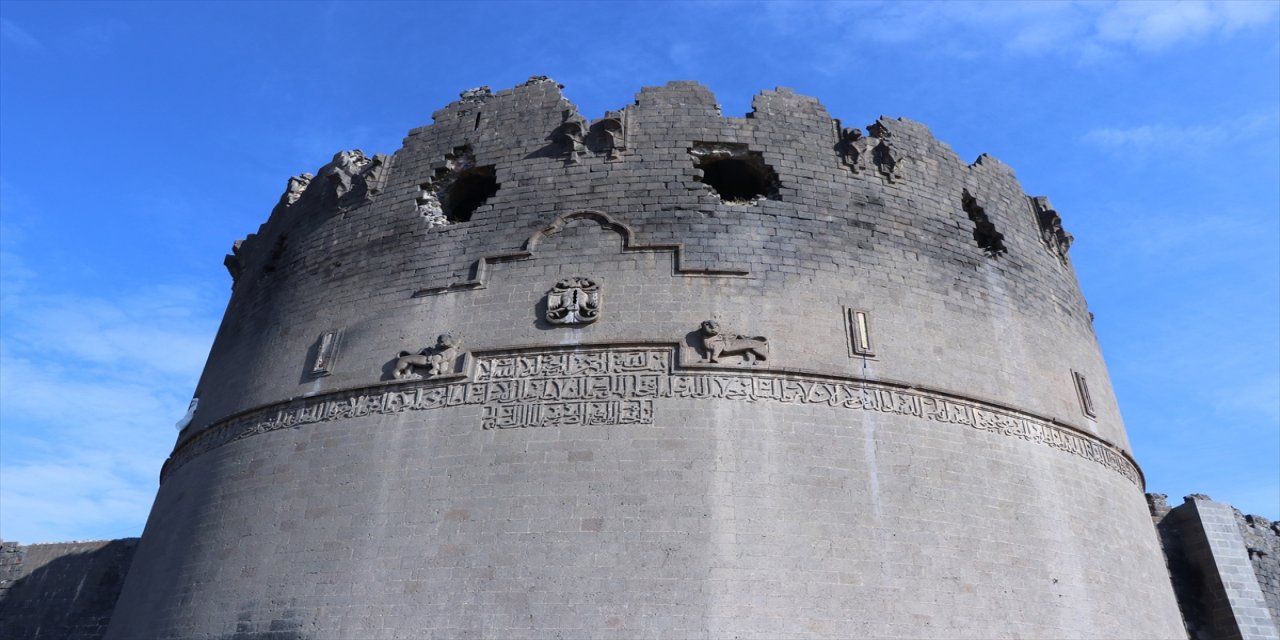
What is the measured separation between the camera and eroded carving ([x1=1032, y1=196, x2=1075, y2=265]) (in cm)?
1102

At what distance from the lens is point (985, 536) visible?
7469 mm

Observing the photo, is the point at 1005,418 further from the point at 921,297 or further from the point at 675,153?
the point at 675,153

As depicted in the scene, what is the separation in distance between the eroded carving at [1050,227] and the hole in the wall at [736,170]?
388 cm

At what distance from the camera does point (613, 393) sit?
7883 millimetres

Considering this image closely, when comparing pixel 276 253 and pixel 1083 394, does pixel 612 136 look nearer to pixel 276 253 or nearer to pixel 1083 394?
pixel 276 253

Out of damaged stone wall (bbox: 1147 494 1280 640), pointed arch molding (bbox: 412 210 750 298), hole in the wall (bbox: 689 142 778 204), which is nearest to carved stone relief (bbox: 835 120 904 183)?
hole in the wall (bbox: 689 142 778 204)

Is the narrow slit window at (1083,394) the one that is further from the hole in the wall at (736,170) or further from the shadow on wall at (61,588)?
the shadow on wall at (61,588)

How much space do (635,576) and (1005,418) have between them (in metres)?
3.98

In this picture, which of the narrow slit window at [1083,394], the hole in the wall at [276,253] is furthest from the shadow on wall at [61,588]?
the narrow slit window at [1083,394]

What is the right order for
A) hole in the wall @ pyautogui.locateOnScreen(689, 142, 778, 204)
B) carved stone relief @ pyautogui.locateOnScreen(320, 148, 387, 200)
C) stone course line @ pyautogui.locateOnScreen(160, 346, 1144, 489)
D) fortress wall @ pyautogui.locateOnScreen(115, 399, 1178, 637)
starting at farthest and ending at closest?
carved stone relief @ pyautogui.locateOnScreen(320, 148, 387, 200) → hole in the wall @ pyautogui.locateOnScreen(689, 142, 778, 204) → stone course line @ pyautogui.locateOnScreen(160, 346, 1144, 489) → fortress wall @ pyautogui.locateOnScreen(115, 399, 1178, 637)

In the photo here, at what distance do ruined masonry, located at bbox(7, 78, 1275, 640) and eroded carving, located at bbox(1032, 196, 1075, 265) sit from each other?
19.9 inches

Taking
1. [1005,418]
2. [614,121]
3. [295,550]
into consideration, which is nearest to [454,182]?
[614,121]

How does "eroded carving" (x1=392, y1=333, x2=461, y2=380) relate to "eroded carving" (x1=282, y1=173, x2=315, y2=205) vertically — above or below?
below

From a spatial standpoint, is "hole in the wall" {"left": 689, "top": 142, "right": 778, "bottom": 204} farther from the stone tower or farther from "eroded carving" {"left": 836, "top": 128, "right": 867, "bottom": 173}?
"eroded carving" {"left": 836, "top": 128, "right": 867, "bottom": 173}
